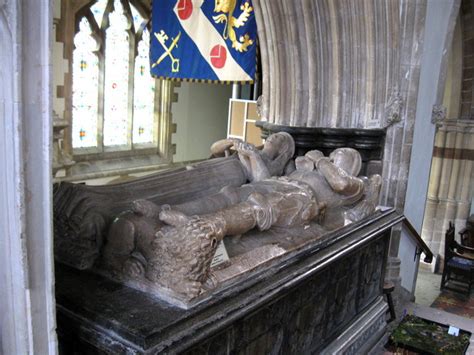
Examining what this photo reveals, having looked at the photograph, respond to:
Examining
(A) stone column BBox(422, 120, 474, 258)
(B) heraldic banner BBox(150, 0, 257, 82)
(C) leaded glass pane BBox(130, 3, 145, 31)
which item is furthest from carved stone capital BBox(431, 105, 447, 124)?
(C) leaded glass pane BBox(130, 3, 145, 31)

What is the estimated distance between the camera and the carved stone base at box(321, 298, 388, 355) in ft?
9.33

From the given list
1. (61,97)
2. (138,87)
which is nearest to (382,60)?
(61,97)

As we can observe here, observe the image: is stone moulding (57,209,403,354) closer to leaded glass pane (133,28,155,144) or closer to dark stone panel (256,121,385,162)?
dark stone panel (256,121,385,162)

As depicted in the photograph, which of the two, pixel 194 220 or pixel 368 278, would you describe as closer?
pixel 194 220

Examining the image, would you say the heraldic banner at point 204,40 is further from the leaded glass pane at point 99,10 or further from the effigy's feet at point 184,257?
the effigy's feet at point 184,257

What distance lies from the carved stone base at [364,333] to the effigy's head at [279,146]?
117 centimetres

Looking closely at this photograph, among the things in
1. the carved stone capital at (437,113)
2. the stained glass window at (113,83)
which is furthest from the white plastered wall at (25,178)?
the stained glass window at (113,83)

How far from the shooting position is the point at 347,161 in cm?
319

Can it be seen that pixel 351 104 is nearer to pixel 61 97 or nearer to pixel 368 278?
pixel 368 278

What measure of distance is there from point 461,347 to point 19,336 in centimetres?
278

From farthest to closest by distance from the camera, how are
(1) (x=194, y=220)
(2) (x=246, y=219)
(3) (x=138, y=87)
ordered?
(3) (x=138, y=87) < (2) (x=246, y=219) < (1) (x=194, y=220)

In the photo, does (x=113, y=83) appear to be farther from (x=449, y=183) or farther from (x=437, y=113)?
(x=449, y=183)

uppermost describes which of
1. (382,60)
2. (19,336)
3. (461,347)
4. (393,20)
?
(393,20)

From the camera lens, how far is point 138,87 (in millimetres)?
7461
